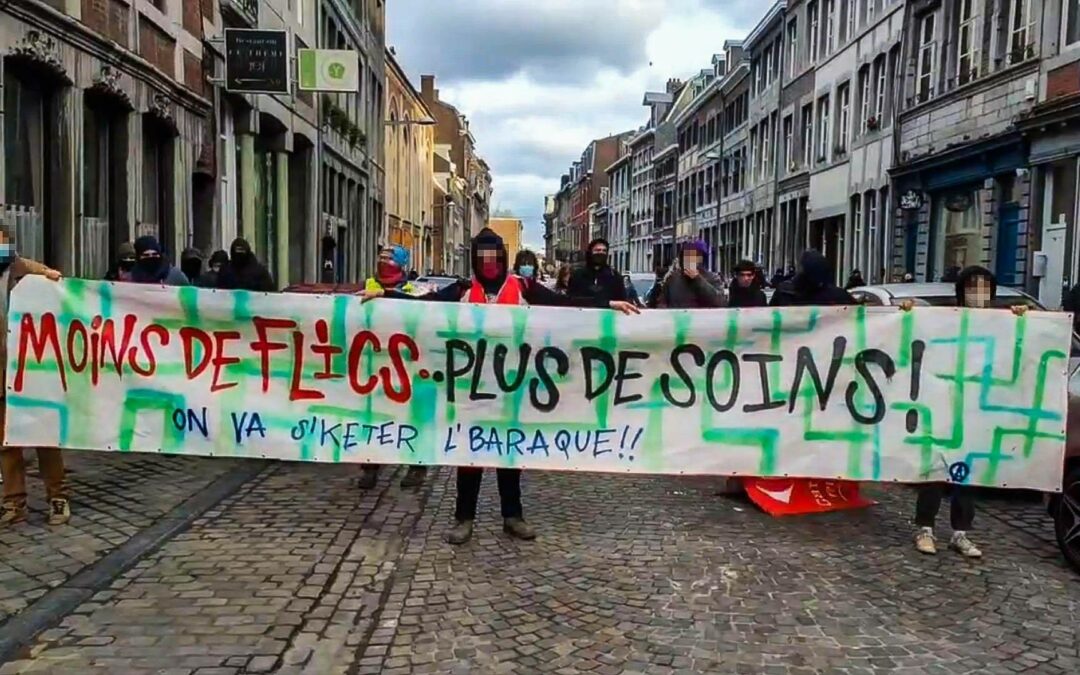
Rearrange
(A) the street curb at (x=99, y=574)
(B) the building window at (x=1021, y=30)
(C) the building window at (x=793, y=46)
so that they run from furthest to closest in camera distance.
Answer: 1. (C) the building window at (x=793, y=46)
2. (B) the building window at (x=1021, y=30)
3. (A) the street curb at (x=99, y=574)

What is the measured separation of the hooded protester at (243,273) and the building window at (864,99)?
81.2 feet

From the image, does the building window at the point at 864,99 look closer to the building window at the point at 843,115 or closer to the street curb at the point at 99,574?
the building window at the point at 843,115

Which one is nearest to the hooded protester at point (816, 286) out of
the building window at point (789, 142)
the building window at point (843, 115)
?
the building window at point (843, 115)

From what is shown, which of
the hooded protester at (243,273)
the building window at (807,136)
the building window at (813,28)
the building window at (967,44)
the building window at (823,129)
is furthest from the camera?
the building window at (807,136)

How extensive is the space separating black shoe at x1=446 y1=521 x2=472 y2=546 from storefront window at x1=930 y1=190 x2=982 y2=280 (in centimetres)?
1887

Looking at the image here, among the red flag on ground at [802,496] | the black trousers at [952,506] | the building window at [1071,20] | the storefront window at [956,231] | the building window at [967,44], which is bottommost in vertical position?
the red flag on ground at [802,496]

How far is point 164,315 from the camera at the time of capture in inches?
242

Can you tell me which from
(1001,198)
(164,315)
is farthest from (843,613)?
(1001,198)

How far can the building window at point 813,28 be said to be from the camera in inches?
1421

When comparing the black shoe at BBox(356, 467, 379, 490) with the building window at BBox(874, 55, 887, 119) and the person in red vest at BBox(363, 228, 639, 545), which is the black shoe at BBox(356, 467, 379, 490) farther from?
the building window at BBox(874, 55, 887, 119)

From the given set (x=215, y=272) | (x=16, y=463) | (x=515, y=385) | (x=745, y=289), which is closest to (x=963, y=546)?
(x=515, y=385)

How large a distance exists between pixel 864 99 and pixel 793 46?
9.82 m

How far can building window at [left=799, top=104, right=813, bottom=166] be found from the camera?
120 ft

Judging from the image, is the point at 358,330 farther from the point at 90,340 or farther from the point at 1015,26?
the point at 1015,26
